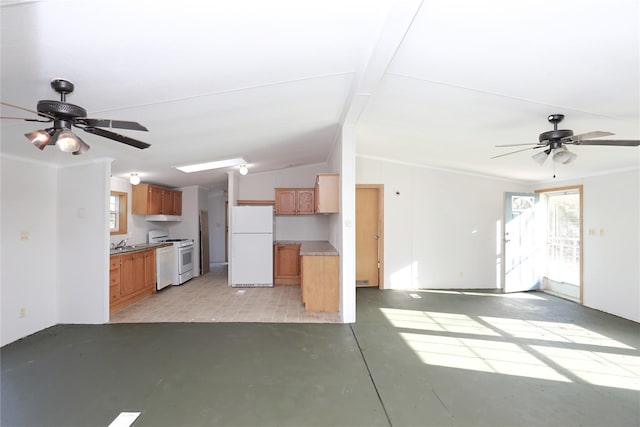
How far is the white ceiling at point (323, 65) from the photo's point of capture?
1.52 m

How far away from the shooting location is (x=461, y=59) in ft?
6.88

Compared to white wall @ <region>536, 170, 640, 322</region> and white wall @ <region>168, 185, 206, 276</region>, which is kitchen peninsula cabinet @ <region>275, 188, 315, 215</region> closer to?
white wall @ <region>168, 185, 206, 276</region>

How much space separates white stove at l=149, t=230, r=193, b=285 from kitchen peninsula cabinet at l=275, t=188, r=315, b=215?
84.2 inches

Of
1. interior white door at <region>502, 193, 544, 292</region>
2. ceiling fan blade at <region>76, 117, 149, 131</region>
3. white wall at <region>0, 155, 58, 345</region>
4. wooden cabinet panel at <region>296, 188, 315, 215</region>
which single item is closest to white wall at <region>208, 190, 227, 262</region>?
wooden cabinet panel at <region>296, 188, 315, 215</region>

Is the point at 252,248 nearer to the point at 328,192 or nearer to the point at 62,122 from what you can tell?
the point at 328,192

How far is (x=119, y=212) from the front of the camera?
17.6 feet

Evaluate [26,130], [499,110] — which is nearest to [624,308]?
[499,110]

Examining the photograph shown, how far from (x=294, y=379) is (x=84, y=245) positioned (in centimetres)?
335

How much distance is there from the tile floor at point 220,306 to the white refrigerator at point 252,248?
0.25m

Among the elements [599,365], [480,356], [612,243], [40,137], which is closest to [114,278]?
[40,137]

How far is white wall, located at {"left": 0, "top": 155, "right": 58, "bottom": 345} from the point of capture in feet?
10.5

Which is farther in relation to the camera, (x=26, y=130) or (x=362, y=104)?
(x=362, y=104)

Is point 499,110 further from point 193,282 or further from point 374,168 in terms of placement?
point 193,282

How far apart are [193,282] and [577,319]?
681 cm
